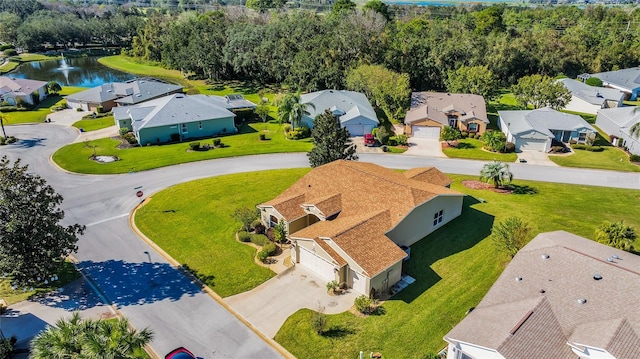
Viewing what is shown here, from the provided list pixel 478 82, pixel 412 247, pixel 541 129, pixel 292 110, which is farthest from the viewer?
pixel 478 82

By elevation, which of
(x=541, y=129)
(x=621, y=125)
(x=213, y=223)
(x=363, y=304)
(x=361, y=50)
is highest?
(x=361, y=50)

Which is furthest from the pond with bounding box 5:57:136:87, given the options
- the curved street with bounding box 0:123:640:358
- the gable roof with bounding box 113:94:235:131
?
the gable roof with bounding box 113:94:235:131

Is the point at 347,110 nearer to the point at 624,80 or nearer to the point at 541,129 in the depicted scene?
the point at 541,129

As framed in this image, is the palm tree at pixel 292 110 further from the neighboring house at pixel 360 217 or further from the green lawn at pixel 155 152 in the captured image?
the neighboring house at pixel 360 217

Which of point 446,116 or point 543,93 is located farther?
point 543,93

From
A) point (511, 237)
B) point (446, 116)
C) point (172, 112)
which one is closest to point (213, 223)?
point (511, 237)

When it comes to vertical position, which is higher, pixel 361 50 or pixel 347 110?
pixel 361 50

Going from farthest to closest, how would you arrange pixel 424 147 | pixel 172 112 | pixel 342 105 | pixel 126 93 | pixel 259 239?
1. pixel 126 93
2. pixel 342 105
3. pixel 172 112
4. pixel 424 147
5. pixel 259 239
